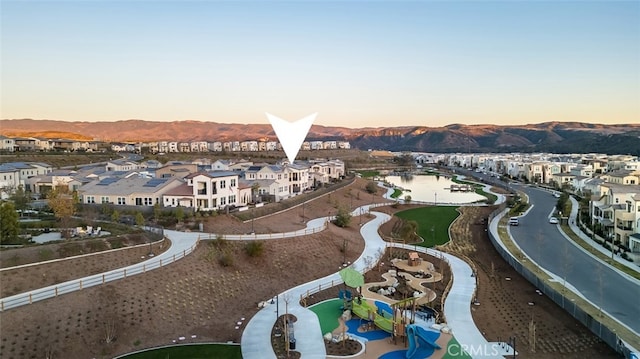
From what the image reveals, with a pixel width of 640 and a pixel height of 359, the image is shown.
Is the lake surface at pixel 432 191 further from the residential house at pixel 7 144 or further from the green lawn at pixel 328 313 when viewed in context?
the residential house at pixel 7 144

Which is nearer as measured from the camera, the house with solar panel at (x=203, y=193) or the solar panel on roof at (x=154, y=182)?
the house with solar panel at (x=203, y=193)

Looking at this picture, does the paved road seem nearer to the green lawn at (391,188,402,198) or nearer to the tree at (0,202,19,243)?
the green lawn at (391,188,402,198)

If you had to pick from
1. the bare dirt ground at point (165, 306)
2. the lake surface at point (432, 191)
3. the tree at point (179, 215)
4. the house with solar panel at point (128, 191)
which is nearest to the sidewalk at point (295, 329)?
the bare dirt ground at point (165, 306)

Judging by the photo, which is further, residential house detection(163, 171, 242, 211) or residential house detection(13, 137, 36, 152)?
residential house detection(13, 137, 36, 152)

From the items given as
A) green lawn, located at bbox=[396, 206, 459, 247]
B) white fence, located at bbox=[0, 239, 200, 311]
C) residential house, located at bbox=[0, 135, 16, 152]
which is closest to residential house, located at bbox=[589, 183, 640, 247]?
green lawn, located at bbox=[396, 206, 459, 247]

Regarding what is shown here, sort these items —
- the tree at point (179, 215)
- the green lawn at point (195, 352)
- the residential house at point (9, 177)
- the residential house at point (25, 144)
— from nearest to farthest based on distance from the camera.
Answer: the green lawn at point (195, 352) < the tree at point (179, 215) < the residential house at point (9, 177) < the residential house at point (25, 144)

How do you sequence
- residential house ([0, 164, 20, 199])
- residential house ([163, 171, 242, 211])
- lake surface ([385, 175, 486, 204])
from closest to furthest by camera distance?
residential house ([163, 171, 242, 211]), residential house ([0, 164, 20, 199]), lake surface ([385, 175, 486, 204])

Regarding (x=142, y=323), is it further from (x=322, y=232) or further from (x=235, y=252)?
(x=322, y=232)
